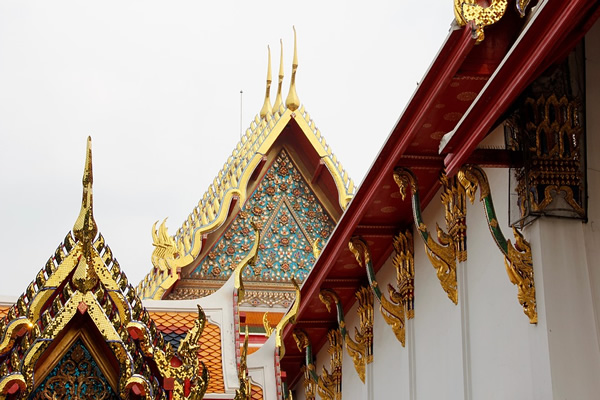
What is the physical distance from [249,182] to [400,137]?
5.59m

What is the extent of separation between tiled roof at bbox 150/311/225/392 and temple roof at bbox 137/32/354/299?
12.8ft

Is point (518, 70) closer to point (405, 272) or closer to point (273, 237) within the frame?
point (405, 272)

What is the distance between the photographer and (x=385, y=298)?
23.4 feet

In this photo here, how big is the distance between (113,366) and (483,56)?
2086 mm

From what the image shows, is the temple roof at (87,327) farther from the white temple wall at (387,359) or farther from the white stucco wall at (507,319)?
the white temple wall at (387,359)

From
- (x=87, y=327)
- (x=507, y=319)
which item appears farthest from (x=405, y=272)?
(x=87, y=327)

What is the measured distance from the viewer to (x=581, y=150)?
14.8ft

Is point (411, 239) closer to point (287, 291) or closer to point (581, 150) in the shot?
point (581, 150)

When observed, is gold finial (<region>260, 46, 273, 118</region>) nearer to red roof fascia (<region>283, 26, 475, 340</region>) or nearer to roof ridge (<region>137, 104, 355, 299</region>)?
roof ridge (<region>137, 104, 355, 299</region>)

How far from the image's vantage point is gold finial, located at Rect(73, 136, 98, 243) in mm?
4676

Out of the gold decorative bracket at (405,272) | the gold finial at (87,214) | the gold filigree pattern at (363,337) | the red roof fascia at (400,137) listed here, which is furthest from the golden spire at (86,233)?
the gold filigree pattern at (363,337)

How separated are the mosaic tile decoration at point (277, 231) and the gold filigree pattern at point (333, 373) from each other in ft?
6.37

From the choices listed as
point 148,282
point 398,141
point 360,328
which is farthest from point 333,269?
point 148,282

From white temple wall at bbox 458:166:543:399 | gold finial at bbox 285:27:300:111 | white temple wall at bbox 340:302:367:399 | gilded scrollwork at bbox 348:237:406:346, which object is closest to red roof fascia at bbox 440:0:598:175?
white temple wall at bbox 458:166:543:399
